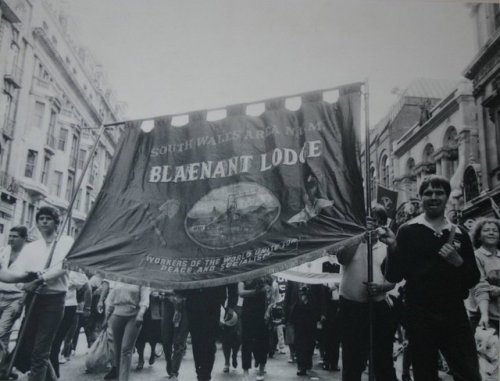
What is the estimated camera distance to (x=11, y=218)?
28.5 ft

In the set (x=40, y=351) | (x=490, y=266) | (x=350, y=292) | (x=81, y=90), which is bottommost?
(x=40, y=351)

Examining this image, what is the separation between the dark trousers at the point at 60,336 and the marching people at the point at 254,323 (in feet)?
6.90

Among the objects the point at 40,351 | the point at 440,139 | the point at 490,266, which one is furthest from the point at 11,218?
the point at 440,139

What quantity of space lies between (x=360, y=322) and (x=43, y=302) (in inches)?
107

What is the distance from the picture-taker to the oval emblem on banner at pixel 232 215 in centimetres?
341

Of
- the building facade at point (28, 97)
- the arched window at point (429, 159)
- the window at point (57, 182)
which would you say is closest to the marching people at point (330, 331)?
the building facade at point (28, 97)

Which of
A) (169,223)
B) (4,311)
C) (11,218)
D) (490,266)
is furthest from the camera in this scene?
(11,218)

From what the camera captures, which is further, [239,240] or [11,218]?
[11,218]

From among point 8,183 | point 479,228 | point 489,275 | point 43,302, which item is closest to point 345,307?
point 489,275

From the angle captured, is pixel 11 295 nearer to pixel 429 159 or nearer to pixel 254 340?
pixel 254 340

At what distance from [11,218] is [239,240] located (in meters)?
6.80

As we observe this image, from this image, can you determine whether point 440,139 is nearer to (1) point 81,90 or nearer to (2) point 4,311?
(1) point 81,90

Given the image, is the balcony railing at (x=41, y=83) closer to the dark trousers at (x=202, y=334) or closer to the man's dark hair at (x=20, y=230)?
the man's dark hair at (x=20, y=230)

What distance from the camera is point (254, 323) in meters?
5.96
